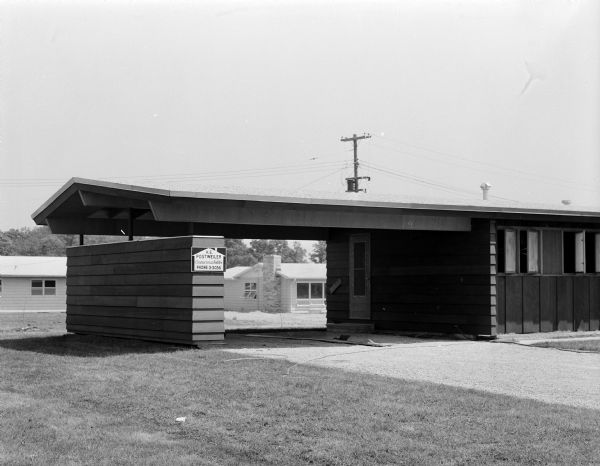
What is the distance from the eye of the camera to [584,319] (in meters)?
18.9

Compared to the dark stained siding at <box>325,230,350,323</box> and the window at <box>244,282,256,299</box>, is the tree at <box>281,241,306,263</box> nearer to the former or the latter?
the window at <box>244,282,256,299</box>

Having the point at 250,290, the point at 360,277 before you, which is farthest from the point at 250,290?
the point at 360,277

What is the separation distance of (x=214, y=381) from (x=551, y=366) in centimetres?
490

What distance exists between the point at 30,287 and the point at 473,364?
3615 centimetres

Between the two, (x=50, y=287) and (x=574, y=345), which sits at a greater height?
(x=50, y=287)

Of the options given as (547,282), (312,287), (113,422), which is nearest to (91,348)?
(113,422)

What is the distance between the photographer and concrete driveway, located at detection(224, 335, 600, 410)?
9.93m

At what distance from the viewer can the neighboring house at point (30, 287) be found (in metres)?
44.2

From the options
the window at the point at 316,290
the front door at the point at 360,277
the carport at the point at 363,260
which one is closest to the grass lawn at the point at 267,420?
the carport at the point at 363,260

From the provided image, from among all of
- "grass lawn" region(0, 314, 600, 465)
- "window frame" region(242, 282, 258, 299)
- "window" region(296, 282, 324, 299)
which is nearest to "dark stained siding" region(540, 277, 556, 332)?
"grass lawn" region(0, 314, 600, 465)

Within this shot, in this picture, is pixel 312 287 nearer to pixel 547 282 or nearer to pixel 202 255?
pixel 547 282

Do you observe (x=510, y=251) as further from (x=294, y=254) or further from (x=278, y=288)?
(x=294, y=254)

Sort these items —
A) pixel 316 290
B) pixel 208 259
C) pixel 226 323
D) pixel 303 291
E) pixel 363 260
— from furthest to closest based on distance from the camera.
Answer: pixel 316 290, pixel 303 291, pixel 226 323, pixel 363 260, pixel 208 259

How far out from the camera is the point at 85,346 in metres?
15.2
